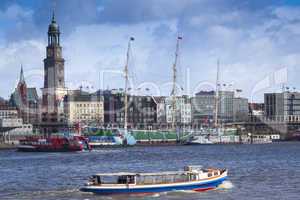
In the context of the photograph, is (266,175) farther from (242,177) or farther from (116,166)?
(116,166)

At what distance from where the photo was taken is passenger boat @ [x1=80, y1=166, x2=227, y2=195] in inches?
1987

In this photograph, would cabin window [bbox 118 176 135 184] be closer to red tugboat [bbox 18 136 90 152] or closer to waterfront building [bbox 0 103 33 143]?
red tugboat [bbox 18 136 90 152]

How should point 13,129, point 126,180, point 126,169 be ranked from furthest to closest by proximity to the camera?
point 13,129 < point 126,169 < point 126,180

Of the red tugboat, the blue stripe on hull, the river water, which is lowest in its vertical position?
the red tugboat

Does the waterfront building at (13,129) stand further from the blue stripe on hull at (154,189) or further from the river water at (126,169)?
the blue stripe on hull at (154,189)

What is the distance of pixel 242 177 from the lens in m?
64.6

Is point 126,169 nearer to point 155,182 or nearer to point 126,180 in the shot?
point 155,182

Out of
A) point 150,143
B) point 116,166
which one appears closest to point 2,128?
point 150,143

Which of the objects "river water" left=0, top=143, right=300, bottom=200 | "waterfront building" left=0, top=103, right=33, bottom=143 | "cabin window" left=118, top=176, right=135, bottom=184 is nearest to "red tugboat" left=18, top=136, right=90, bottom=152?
"river water" left=0, top=143, right=300, bottom=200

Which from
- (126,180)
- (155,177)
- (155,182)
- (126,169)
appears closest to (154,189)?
(155,182)

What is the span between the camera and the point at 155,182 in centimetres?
5188

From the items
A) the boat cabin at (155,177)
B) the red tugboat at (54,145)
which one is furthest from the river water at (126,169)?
the red tugboat at (54,145)

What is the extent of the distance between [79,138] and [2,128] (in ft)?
175

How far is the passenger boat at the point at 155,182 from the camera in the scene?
50.5m
